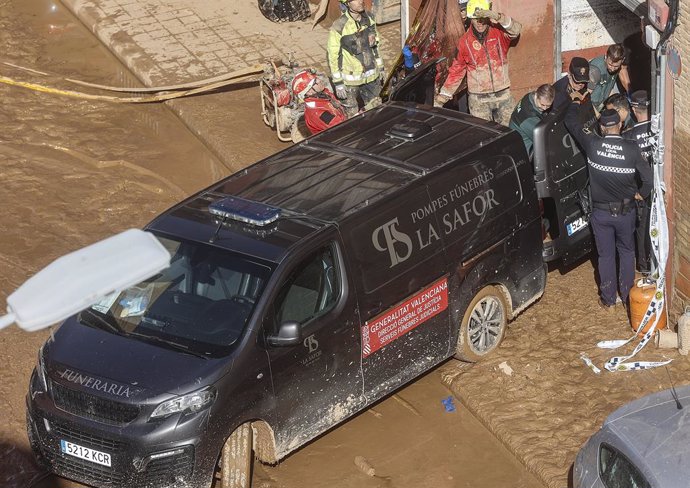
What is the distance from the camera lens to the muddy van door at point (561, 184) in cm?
1058

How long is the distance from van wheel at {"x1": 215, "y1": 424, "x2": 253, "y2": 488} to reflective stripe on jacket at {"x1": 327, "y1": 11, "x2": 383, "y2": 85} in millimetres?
5947

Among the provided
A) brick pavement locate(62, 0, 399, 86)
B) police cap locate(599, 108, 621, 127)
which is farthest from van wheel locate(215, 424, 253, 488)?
brick pavement locate(62, 0, 399, 86)

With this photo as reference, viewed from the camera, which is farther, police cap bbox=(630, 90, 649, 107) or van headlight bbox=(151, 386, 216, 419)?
police cap bbox=(630, 90, 649, 107)

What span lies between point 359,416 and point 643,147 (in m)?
3.48

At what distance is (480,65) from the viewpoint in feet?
42.3

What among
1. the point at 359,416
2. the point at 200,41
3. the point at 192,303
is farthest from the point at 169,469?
the point at 200,41

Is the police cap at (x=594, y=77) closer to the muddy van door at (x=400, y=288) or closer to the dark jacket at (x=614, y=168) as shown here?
the dark jacket at (x=614, y=168)

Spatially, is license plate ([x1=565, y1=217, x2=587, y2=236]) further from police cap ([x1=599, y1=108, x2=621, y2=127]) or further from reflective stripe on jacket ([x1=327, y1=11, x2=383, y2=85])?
reflective stripe on jacket ([x1=327, y1=11, x2=383, y2=85])

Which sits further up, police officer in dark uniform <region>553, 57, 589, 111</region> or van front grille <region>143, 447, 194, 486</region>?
police officer in dark uniform <region>553, 57, 589, 111</region>

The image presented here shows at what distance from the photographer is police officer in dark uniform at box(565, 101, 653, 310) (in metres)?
10.3

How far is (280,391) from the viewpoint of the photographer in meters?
8.56

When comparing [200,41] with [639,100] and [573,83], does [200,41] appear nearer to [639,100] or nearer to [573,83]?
[573,83]

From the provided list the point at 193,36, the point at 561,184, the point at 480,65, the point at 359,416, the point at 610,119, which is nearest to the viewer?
the point at 359,416

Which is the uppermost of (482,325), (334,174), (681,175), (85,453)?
(334,174)
